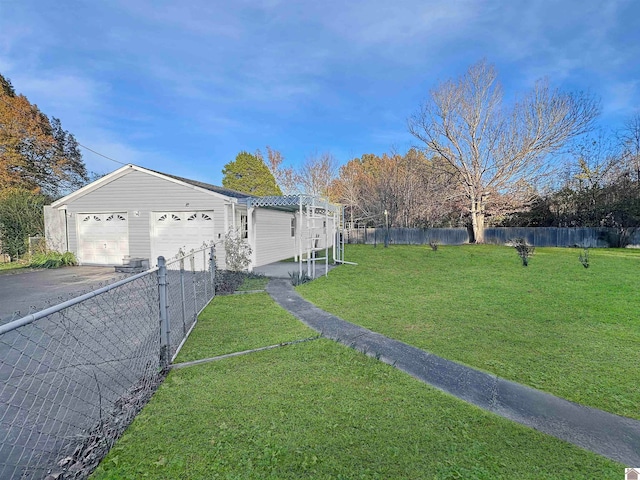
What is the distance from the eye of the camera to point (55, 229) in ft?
44.1

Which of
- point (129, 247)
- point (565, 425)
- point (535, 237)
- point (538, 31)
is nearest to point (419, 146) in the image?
point (535, 237)

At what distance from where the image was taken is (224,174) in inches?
1227

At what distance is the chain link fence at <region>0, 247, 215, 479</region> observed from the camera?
2135 millimetres

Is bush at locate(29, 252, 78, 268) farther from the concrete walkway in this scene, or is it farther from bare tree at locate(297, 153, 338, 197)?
bare tree at locate(297, 153, 338, 197)

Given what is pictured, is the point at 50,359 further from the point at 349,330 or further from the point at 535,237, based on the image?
the point at 535,237

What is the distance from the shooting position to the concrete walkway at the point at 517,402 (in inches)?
95.0

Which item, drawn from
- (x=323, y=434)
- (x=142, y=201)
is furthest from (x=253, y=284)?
(x=323, y=434)

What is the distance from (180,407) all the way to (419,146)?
88.6 feet

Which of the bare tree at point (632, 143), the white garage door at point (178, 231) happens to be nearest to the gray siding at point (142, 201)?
the white garage door at point (178, 231)

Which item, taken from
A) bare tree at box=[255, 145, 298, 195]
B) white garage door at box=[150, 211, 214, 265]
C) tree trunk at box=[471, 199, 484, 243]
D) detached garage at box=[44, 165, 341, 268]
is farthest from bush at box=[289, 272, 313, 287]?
bare tree at box=[255, 145, 298, 195]

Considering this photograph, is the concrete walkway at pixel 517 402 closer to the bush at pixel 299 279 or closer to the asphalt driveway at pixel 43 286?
the bush at pixel 299 279

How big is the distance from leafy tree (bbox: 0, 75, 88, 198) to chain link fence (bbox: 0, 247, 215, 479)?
72.8ft

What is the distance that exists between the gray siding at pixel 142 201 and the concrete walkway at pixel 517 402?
27.8 feet

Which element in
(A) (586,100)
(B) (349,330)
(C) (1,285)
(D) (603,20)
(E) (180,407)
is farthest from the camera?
(A) (586,100)
